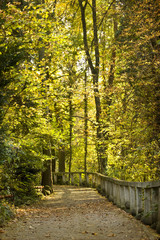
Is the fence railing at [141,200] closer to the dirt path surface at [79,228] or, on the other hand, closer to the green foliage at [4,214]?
the dirt path surface at [79,228]

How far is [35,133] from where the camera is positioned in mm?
11852

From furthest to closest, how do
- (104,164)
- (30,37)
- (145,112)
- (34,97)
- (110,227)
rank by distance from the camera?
(104,164), (34,97), (30,37), (145,112), (110,227)

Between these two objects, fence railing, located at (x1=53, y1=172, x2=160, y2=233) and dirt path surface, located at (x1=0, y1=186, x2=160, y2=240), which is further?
fence railing, located at (x1=53, y1=172, x2=160, y2=233)

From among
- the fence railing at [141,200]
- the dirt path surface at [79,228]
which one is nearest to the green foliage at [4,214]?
the dirt path surface at [79,228]

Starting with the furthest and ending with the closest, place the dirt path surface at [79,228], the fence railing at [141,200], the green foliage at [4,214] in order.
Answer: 1. the green foliage at [4,214]
2. the fence railing at [141,200]
3. the dirt path surface at [79,228]

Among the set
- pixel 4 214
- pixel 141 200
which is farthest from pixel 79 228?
pixel 4 214

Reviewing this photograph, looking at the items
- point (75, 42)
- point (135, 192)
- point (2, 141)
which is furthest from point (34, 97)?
point (75, 42)

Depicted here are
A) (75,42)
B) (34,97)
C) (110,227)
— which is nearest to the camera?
(110,227)

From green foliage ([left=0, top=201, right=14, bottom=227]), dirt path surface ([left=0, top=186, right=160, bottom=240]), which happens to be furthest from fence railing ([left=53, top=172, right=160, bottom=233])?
green foliage ([left=0, top=201, right=14, bottom=227])

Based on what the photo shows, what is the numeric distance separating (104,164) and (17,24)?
10.2 meters

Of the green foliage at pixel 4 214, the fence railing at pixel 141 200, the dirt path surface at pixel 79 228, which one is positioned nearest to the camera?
the dirt path surface at pixel 79 228

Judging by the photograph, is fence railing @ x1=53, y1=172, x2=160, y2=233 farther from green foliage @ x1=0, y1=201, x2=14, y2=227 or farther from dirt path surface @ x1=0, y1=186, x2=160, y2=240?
green foliage @ x1=0, y1=201, x2=14, y2=227

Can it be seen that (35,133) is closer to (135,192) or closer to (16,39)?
(16,39)

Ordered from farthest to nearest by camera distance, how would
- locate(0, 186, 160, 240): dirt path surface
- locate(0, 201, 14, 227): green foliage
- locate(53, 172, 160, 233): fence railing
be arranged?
1. locate(0, 201, 14, 227): green foliage
2. locate(53, 172, 160, 233): fence railing
3. locate(0, 186, 160, 240): dirt path surface
